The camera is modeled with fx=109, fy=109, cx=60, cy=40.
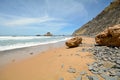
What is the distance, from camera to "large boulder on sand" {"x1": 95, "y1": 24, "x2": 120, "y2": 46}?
8634mm

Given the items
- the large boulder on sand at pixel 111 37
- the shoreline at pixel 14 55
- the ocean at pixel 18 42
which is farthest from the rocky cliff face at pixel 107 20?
the shoreline at pixel 14 55

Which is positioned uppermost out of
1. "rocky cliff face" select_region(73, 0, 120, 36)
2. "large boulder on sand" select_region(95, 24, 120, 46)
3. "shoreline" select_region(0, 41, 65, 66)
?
"rocky cliff face" select_region(73, 0, 120, 36)

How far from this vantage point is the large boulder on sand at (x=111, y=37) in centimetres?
863

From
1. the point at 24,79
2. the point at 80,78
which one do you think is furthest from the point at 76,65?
the point at 24,79

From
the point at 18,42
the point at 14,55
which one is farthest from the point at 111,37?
the point at 18,42

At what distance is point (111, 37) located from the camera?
926 centimetres

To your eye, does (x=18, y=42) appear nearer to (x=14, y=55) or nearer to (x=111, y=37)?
(x=14, y=55)

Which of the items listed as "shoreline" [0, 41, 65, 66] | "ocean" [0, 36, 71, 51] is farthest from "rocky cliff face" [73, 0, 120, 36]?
"shoreline" [0, 41, 65, 66]

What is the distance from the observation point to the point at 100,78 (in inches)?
139

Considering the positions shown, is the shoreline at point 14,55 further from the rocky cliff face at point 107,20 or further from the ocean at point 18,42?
the rocky cliff face at point 107,20

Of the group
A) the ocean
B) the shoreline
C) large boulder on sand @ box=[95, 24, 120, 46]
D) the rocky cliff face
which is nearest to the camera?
the shoreline

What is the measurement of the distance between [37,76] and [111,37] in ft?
24.8

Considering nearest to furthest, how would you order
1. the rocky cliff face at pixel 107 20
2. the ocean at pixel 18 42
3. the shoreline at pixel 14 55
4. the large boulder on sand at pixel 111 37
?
1. the shoreline at pixel 14 55
2. the large boulder on sand at pixel 111 37
3. the ocean at pixel 18 42
4. the rocky cliff face at pixel 107 20

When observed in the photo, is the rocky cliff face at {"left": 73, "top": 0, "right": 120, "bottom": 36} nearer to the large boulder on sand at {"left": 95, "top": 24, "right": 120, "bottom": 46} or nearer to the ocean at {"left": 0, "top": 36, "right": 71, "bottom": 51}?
the ocean at {"left": 0, "top": 36, "right": 71, "bottom": 51}
